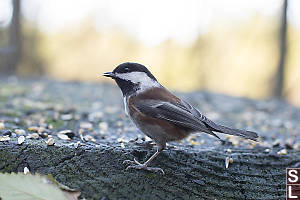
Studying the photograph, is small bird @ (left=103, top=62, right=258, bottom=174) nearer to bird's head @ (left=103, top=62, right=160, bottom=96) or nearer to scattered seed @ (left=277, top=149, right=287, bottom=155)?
bird's head @ (left=103, top=62, right=160, bottom=96)

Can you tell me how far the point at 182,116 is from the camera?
2379 mm

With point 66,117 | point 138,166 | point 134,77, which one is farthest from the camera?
point 66,117

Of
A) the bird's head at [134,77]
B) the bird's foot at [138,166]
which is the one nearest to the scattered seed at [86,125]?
the bird's head at [134,77]

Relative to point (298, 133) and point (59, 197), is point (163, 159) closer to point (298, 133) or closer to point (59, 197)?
point (59, 197)

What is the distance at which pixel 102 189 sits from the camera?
190cm

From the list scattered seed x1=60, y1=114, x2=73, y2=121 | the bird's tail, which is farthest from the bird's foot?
scattered seed x1=60, y1=114, x2=73, y2=121

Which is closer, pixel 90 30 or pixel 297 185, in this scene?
pixel 297 185

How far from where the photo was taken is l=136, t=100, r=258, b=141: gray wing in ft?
7.53

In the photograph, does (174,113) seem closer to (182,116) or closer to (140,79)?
(182,116)

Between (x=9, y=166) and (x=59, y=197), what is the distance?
47cm

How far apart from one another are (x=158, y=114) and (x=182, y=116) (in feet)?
0.57

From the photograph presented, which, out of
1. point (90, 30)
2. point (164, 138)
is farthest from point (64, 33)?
point (164, 138)

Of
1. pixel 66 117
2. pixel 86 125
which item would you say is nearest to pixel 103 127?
pixel 86 125

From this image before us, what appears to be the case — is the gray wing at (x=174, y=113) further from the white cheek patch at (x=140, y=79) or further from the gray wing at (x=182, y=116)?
the white cheek patch at (x=140, y=79)
